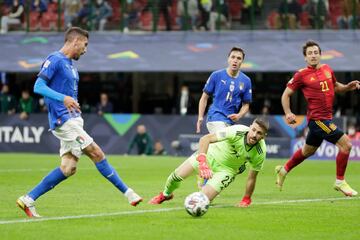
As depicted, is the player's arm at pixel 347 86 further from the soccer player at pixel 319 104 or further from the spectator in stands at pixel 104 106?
the spectator in stands at pixel 104 106

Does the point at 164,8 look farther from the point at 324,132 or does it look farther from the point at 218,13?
the point at 324,132

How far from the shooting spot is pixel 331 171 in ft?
80.8

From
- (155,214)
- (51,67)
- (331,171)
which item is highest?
(51,67)

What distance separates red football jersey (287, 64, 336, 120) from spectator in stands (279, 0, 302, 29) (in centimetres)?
1963

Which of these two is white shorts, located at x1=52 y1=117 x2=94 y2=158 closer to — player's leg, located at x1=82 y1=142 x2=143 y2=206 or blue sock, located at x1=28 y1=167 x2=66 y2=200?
player's leg, located at x1=82 y1=142 x2=143 y2=206

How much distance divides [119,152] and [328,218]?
21285mm

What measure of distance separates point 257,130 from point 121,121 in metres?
21.3

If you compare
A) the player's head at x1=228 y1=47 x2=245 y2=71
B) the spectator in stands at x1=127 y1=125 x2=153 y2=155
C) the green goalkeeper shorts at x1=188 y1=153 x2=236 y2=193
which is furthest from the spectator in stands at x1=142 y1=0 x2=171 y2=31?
the green goalkeeper shorts at x1=188 y1=153 x2=236 y2=193

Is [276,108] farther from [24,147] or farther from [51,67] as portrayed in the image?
[51,67]

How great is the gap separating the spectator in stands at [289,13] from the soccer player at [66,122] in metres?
23.9

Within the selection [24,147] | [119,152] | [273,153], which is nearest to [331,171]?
[273,153]

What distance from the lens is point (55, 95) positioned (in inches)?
494

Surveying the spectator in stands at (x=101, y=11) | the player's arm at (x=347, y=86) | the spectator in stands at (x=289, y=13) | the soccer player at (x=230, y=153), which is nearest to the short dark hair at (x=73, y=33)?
the soccer player at (x=230, y=153)

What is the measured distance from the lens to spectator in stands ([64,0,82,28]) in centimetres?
3875
